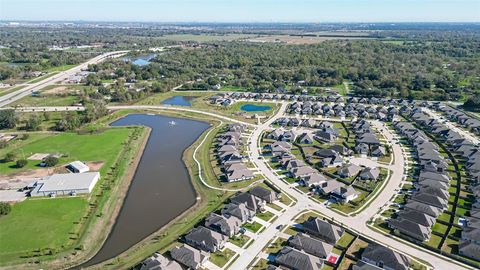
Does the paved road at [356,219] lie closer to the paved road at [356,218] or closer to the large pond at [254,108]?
the paved road at [356,218]

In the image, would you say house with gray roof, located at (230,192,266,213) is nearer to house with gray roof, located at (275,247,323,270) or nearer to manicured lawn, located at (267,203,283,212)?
manicured lawn, located at (267,203,283,212)

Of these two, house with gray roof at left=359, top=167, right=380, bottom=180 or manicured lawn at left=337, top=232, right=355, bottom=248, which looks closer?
manicured lawn at left=337, top=232, right=355, bottom=248

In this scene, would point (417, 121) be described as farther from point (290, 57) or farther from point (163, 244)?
point (290, 57)

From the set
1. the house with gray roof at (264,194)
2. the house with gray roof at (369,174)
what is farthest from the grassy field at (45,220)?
the house with gray roof at (369,174)

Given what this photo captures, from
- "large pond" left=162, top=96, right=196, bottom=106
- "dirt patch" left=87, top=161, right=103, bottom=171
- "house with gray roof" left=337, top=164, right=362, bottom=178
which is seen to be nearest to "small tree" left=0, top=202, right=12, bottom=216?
"dirt patch" left=87, top=161, right=103, bottom=171

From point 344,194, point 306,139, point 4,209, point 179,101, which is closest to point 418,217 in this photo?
point 344,194

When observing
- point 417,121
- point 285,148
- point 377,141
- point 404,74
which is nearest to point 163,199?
point 285,148
